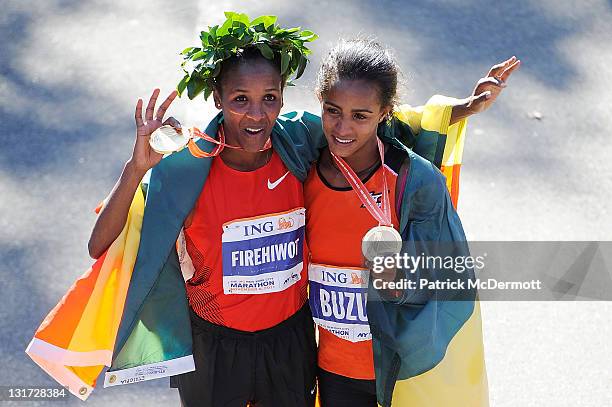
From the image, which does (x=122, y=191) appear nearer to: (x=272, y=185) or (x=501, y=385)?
(x=272, y=185)

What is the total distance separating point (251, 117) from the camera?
9.43 ft

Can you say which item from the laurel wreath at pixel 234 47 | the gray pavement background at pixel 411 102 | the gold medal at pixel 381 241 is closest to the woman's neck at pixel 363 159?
the gold medal at pixel 381 241

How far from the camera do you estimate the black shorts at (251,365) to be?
3.05m

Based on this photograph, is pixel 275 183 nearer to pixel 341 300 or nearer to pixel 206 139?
pixel 206 139

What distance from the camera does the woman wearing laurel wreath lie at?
286 cm

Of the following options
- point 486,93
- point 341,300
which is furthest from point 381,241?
point 486,93

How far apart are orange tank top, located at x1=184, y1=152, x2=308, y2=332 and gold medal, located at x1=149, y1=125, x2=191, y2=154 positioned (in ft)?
0.73

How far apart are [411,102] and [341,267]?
3.07m

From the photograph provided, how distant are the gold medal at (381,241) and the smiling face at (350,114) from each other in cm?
29

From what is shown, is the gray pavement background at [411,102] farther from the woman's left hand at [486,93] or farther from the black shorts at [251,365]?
the black shorts at [251,365]

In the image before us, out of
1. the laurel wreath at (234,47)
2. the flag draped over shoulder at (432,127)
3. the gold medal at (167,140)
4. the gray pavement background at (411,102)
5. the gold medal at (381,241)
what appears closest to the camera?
the gold medal at (167,140)

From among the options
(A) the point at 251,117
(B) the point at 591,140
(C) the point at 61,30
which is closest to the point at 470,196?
(B) the point at 591,140

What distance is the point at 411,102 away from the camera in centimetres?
587

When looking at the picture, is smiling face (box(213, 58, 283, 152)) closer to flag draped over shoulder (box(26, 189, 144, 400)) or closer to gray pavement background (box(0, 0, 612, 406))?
flag draped over shoulder (box(26, 189, 144, 400))
